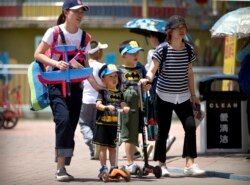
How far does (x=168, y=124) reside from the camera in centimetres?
1092

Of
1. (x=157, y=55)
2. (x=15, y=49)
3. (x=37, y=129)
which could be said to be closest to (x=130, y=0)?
(x=15, y=49)

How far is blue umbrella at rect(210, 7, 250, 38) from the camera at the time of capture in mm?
12211

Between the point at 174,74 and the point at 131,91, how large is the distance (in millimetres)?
692

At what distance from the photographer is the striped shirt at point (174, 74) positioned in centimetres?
1077

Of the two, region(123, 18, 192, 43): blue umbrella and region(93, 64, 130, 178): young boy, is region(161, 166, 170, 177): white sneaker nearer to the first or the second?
region(93, 64, 130, 178): young boy

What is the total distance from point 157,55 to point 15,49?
42.6ft

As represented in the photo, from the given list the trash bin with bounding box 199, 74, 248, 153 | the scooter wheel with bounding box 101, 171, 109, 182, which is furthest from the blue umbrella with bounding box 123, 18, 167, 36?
the scooter wheel with bounding box 101, 171, 109, 182

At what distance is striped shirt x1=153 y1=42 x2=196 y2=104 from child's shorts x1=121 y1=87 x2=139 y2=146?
464mm

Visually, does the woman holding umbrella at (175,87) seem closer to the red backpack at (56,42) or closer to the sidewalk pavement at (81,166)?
the sidewalk pavement at (81,166)

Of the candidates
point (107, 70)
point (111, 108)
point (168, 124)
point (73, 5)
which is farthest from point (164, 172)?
point (73, 5)

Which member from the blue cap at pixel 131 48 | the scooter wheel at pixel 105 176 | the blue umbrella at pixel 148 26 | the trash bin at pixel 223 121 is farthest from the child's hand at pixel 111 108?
the trash bin at pixel 223 121

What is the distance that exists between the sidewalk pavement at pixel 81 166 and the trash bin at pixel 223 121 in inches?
7.1

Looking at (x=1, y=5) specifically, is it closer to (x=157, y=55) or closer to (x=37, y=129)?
(x=37, y=129)

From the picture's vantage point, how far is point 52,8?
75.7 ft
